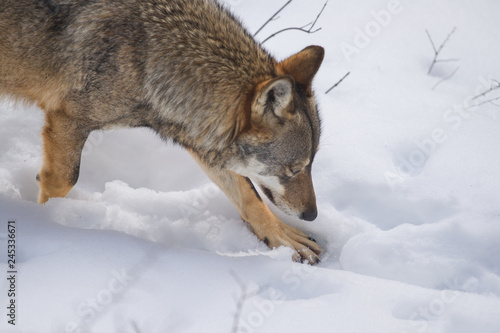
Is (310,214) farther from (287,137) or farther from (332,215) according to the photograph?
(287,137)

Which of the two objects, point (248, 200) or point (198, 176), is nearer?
point (248, 200)

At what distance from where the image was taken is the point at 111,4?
3.01 meters

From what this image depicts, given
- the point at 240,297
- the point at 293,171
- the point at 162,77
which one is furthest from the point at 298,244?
the point at 162,77

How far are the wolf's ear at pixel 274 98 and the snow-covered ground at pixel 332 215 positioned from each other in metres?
0.88

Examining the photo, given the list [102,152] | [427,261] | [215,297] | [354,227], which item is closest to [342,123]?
[354,227]

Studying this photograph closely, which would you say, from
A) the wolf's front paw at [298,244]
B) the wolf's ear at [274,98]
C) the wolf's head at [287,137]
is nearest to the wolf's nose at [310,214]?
the wolf's head at [287,137]

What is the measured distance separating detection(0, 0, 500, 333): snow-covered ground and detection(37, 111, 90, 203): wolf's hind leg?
18 centimetres

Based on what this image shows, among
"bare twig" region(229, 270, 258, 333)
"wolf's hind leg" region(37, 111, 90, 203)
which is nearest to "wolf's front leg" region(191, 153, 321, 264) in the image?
"wolf's hind leg" region(37, 111, 90, 203)

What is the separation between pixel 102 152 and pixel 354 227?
230 centimetres

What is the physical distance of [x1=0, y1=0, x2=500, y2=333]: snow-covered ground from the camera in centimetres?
231

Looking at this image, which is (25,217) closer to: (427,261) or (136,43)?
(136,43)

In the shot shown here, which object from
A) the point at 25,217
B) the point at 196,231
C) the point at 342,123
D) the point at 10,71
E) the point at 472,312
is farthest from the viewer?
the point at 342,123

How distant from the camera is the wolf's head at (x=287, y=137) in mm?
2820

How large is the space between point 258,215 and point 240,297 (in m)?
1.20
